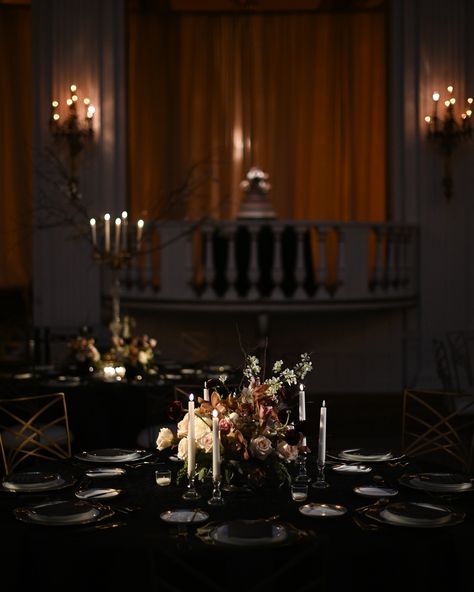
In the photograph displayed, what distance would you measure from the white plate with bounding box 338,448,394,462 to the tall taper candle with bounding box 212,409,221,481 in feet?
2.87

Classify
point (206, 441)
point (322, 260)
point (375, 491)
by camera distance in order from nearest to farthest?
point (206, 441) < point (375, 491) < point (322, 260)

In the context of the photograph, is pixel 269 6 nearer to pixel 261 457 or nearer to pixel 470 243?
pixel 470 243

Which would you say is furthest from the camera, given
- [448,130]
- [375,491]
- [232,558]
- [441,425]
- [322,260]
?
[448,130]

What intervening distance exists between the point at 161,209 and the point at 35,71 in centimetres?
256

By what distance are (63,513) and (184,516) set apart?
35cm

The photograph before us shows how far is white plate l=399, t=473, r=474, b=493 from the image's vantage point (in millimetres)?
3312

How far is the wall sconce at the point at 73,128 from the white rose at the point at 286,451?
6050 millimetres

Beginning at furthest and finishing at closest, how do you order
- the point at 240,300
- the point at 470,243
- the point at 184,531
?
the point at 470,243 < the point at 240,300 < the point at 184,531

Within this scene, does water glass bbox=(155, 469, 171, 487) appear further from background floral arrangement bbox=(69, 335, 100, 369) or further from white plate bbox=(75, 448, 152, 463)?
background floral arrangement bbox=(69, 335, 100, 369)

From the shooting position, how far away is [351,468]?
3617 millimetres

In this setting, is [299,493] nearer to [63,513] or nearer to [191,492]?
[191,492]

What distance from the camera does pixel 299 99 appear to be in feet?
38.1

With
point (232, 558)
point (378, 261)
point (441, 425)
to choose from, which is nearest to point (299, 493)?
point (232, 558)

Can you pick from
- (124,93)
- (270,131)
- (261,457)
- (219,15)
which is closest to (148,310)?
(124,93)
